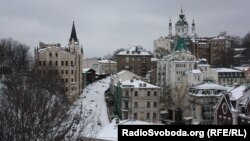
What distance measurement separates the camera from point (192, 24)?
129000 mm

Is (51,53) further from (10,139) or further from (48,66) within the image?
(10,139)

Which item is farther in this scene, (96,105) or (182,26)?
(182,26)

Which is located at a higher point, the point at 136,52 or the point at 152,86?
the point at 136,52

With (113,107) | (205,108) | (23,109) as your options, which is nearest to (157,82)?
(113,107)

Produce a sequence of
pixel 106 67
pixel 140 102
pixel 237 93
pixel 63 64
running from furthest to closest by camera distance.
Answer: pixel 106 67
pixel 63 64
pixel 140 102
pixel 237 93

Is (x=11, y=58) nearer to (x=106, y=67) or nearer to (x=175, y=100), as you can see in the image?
(x=175, y=100)

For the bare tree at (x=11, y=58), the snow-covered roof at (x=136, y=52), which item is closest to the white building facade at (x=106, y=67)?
the snow-covered roof at (x=136, y=52)

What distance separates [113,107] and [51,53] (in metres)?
14.3

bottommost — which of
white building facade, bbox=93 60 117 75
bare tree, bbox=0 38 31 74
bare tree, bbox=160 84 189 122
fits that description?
bare tree, bbox=160 84 189 122

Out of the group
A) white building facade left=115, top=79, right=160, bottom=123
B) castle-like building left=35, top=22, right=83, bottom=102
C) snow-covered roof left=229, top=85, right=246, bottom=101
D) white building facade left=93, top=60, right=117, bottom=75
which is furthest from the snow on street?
white building facade left=93, top=60, right=117, bottom=75

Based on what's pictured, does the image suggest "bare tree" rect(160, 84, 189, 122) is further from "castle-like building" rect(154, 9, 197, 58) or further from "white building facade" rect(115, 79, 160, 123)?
"castle-like building" rect(154, 9, 197, 58)

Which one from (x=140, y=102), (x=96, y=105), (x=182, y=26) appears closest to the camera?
(x=140, y=102)

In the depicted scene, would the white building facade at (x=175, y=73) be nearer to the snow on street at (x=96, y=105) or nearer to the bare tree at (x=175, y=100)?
the bare tree at (x=175, y=100)

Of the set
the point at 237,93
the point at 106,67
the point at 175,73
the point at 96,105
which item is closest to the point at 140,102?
the point at 96,105
